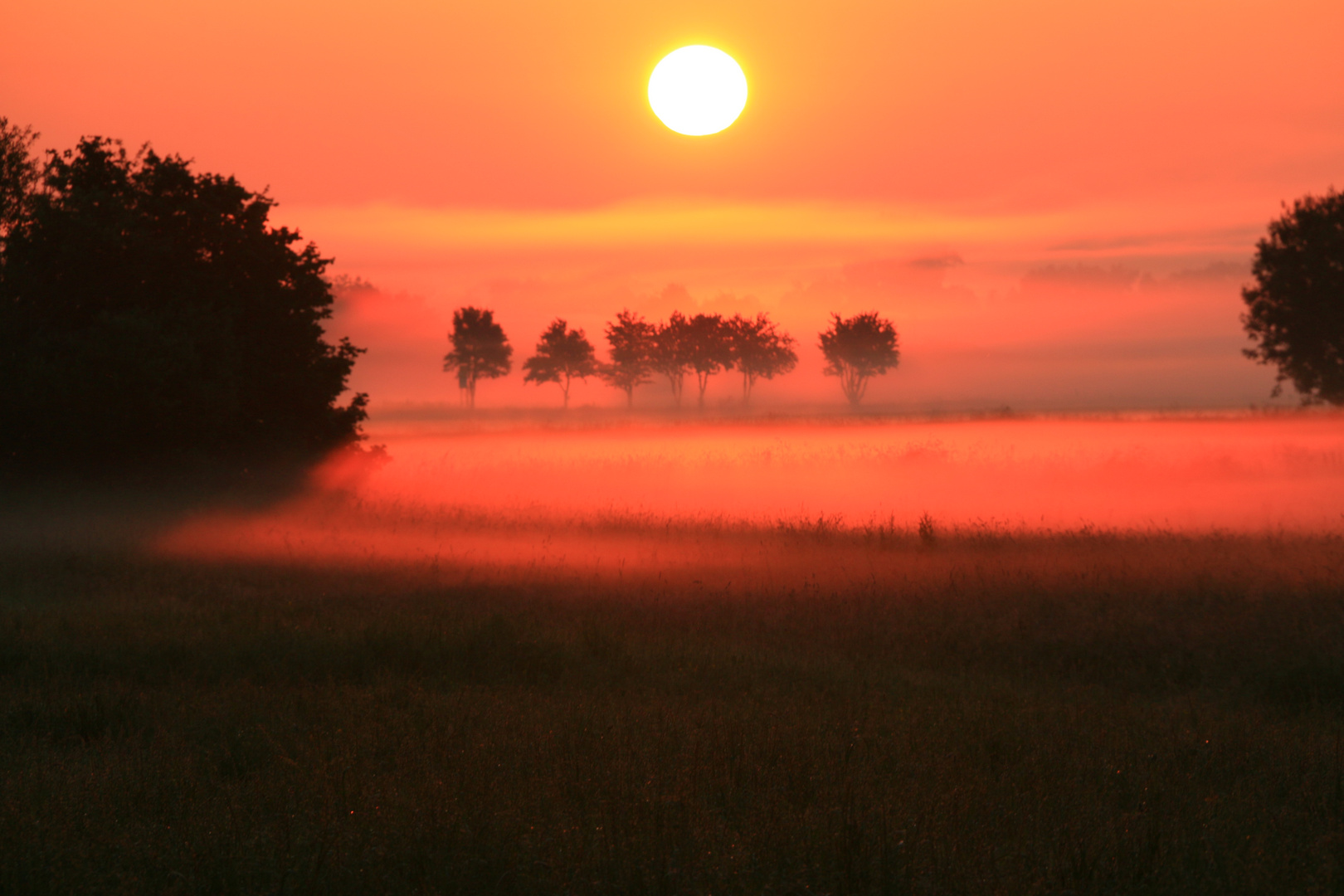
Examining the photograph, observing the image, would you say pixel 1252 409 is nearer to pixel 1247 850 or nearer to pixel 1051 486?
pixel 1051 486

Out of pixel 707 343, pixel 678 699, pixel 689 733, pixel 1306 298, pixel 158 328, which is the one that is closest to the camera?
Result: pixel 689 733

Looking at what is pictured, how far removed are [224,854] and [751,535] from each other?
1551 cm

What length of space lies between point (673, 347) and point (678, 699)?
93.6 meters

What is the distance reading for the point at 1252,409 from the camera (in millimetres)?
53531

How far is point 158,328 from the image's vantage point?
24.5 m

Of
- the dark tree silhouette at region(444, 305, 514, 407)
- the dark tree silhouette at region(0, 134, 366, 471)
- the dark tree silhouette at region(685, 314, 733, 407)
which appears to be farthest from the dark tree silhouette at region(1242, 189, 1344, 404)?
the dark tree silhouette at region(444, 305, 514, 407)

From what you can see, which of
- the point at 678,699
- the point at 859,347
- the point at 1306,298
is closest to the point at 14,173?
the point at 678,699

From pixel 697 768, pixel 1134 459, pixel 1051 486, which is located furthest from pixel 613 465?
pixel 697 768

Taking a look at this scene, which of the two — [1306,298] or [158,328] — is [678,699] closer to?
[158,328]

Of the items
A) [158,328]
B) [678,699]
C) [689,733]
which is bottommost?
[678,699]

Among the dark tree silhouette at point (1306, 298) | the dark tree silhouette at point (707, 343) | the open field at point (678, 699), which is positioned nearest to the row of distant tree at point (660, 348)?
the dark tree silhouette at point (707, 343)

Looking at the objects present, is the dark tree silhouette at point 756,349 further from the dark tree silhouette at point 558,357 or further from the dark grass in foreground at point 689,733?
the dark grass in foreground at point 689,733

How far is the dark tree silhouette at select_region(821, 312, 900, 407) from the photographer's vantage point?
102312 mm

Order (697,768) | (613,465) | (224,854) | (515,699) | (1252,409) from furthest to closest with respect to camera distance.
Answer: (1252,409)
(613,465)
(515,699)
(697,768)
(224,854)
